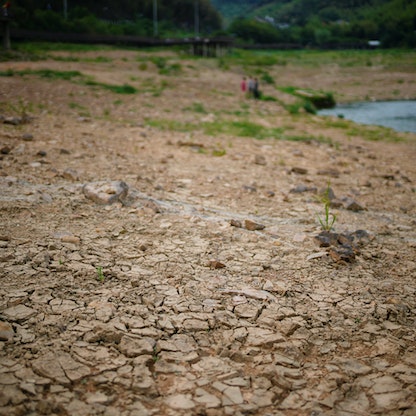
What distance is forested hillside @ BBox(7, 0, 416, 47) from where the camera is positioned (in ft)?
121

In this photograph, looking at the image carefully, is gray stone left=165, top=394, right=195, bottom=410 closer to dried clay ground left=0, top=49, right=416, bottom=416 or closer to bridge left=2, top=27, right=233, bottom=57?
dried clay ground left=0, top=49, right=416, bottom=416

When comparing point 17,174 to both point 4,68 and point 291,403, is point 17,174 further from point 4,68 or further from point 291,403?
point 4,68

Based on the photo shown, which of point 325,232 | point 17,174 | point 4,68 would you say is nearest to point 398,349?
point 325,232

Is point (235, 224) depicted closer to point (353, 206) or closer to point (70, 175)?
point (353, 206)

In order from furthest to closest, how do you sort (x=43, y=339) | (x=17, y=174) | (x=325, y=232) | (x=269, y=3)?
(x=269, y=3) → (x=17, y=174) → (x=325, y=232) → (x=43, y=339)

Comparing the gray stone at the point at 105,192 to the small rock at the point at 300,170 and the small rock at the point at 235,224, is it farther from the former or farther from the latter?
the small rock at the point at 300,170

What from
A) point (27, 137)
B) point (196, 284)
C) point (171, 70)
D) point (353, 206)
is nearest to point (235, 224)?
point (196, 284)

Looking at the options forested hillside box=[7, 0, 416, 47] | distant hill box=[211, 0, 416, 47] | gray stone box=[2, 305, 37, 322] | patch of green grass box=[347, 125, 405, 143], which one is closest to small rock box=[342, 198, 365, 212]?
gray stone box=[2, 305, 37, 322]

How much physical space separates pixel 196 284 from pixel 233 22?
7980cm

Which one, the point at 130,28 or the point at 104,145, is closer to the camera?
the point at 104,145

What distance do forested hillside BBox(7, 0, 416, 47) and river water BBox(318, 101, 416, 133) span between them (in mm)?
25192

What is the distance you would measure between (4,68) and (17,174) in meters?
10.8

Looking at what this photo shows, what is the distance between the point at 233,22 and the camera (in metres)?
75.3

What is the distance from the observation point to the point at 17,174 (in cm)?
503
